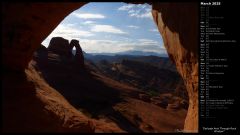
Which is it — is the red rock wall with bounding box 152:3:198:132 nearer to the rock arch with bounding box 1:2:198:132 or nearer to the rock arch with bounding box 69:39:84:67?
the rock arch with bounding box 1:2:198:132

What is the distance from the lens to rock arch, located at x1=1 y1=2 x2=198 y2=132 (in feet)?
25.5

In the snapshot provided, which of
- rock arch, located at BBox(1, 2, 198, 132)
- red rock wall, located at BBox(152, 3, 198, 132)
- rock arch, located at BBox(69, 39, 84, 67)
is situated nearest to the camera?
rock arch, located at BBox(1, 2, 198, 132)

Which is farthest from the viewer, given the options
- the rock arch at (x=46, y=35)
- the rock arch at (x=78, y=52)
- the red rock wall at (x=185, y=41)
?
the rock arch at (x=78, y=52)

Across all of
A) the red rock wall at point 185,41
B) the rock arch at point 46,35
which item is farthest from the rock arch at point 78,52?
the red rock wall at point 185,41

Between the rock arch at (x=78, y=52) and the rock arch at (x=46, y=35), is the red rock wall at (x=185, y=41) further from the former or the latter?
the rock arch at (x=78, y=52)

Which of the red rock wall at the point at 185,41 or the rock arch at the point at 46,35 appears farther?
the red rock wall at the point at 185,41

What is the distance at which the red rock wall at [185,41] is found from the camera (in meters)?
8.84

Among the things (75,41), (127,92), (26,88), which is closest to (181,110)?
(127,92)

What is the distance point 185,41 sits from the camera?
9.23 metres

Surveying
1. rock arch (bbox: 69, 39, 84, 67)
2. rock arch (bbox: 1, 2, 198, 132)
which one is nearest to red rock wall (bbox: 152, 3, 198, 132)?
rock arch (bbox: 1, 2, 198, 132)

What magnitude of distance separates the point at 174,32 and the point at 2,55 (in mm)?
5460

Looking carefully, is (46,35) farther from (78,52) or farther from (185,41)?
(78,52)

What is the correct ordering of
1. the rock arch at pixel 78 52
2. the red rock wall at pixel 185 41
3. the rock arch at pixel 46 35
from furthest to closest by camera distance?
the rock arch at pixel 78 52
the red rock wall at pixel 185 41
the rock arch at pixel 46 35

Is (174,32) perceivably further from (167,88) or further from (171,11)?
(167,88)
